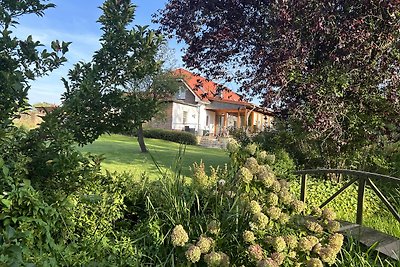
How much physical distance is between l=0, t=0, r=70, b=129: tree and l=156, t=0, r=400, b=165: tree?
4.09 m

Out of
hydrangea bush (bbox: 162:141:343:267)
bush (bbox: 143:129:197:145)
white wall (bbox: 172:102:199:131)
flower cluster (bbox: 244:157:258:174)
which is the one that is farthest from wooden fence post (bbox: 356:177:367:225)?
white wall (bbox: 172:102:199:131)

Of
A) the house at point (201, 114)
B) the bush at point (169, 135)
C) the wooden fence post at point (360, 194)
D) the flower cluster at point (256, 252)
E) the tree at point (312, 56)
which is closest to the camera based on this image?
the flower cluster at point (256, 252)

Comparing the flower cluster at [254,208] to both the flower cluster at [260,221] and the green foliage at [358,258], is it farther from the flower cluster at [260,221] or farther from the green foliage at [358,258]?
the green foliage at [358,258]

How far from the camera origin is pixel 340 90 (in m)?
6.59

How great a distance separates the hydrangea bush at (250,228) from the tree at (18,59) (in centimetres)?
136

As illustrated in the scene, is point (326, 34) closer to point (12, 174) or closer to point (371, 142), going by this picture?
point (371, 142)

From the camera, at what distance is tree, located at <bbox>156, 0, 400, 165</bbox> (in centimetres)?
592

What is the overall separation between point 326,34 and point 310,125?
1.62 meters

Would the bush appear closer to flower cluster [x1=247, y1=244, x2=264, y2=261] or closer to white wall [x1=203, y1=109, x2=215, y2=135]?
white wall [x1=203, y1=109, x2=215, y2=135]

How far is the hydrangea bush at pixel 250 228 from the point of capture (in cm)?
230

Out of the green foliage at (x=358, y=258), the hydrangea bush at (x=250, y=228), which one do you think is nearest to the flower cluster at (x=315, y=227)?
the hydrangea bush at (x=250, y=228)

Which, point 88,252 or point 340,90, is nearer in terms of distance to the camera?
point 88,252

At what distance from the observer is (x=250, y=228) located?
2.53m

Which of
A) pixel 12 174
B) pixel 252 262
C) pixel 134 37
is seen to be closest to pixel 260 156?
pixel 252 262
